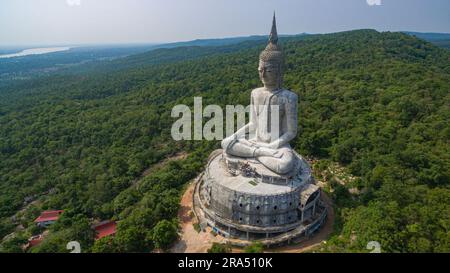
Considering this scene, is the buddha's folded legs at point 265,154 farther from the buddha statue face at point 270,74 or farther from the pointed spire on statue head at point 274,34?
the pointed spire on statue head at point 274,34

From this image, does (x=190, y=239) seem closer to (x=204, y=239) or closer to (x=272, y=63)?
(x=204, y=239)

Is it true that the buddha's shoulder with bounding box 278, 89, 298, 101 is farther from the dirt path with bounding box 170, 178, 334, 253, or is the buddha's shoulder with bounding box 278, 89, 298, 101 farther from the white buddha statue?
the dirt path with bounding box 170, 178, 334, 253

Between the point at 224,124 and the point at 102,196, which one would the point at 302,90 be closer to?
the point at 224,124

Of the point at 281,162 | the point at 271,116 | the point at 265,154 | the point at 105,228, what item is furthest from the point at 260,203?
the point at 105,228

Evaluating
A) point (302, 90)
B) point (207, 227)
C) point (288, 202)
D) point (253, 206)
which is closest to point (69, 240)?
point (207, 227)

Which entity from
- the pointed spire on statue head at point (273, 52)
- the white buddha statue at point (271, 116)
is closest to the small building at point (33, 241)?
the white buddha statue at point (271, 116)

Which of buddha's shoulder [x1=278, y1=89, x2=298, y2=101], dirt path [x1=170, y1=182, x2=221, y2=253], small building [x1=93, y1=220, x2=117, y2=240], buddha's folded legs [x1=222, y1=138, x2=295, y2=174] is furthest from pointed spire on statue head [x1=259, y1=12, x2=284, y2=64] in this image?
small building [x1=93, y1=220, x2=117, y2=240]
